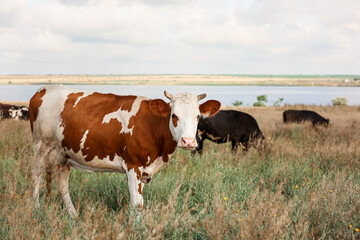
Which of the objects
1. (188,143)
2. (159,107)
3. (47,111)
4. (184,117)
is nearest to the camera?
(188,143)

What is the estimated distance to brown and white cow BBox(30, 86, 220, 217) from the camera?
14.2 feet

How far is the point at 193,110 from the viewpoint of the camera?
13.7ft

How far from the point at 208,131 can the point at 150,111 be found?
5.72 metres

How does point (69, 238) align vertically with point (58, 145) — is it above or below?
below

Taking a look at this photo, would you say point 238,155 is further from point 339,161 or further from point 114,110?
point 114,110

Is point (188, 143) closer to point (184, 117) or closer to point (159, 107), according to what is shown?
point (184, 117)

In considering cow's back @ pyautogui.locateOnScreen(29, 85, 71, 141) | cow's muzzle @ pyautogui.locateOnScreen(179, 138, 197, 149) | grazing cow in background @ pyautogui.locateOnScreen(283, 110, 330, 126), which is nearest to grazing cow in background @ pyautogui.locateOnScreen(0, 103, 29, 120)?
grazing cow in background @ pyautogui.locateOnScreen(283, 110, 330, 126)

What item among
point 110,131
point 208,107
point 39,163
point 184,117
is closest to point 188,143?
point 184,117

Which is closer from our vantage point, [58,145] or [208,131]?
[58,145]

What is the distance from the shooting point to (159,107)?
4.36 metres

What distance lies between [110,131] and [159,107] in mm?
718

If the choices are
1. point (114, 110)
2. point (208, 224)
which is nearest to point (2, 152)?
point (114, 110)

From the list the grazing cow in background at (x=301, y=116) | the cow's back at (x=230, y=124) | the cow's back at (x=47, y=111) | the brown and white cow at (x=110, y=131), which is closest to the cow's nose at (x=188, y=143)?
the brown and white cow at (x=110, y=131)

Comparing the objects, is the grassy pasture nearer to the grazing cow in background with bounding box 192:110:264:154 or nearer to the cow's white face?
the cow's white face
